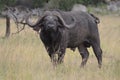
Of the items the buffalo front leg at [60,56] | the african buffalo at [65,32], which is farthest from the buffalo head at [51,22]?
the buffalo front leg at [60,56]

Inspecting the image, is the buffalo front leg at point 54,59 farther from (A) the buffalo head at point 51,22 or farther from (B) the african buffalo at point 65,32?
(A) the buffalo head at point 51,22

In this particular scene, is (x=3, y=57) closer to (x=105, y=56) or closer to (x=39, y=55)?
(x=39, y=55)

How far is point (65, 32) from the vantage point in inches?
476

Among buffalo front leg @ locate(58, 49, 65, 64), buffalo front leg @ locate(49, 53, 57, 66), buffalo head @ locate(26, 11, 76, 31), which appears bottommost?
buffalo front leg @ locate(58, 49, 65, 64)

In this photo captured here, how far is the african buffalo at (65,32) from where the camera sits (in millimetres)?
11547

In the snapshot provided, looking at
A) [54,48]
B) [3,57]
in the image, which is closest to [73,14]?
[54,48]

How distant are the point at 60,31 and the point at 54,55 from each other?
77 centimetres

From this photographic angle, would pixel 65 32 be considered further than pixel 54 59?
Yes

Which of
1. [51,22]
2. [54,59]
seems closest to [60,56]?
[54,59]

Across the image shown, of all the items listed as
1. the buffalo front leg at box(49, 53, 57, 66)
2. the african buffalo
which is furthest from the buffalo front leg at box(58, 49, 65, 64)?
the buffalo front leg at box(49, 53, 57, 66)

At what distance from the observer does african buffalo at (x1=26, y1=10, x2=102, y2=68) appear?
11547 millimetres

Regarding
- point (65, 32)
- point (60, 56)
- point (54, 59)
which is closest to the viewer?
point (54, 59)

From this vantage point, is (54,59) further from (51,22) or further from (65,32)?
(65,32)

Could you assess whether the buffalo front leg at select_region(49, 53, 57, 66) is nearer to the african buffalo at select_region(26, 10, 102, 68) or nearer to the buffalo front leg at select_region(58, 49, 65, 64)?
the african buffalo at select_region(26, 10, 102, 68)
